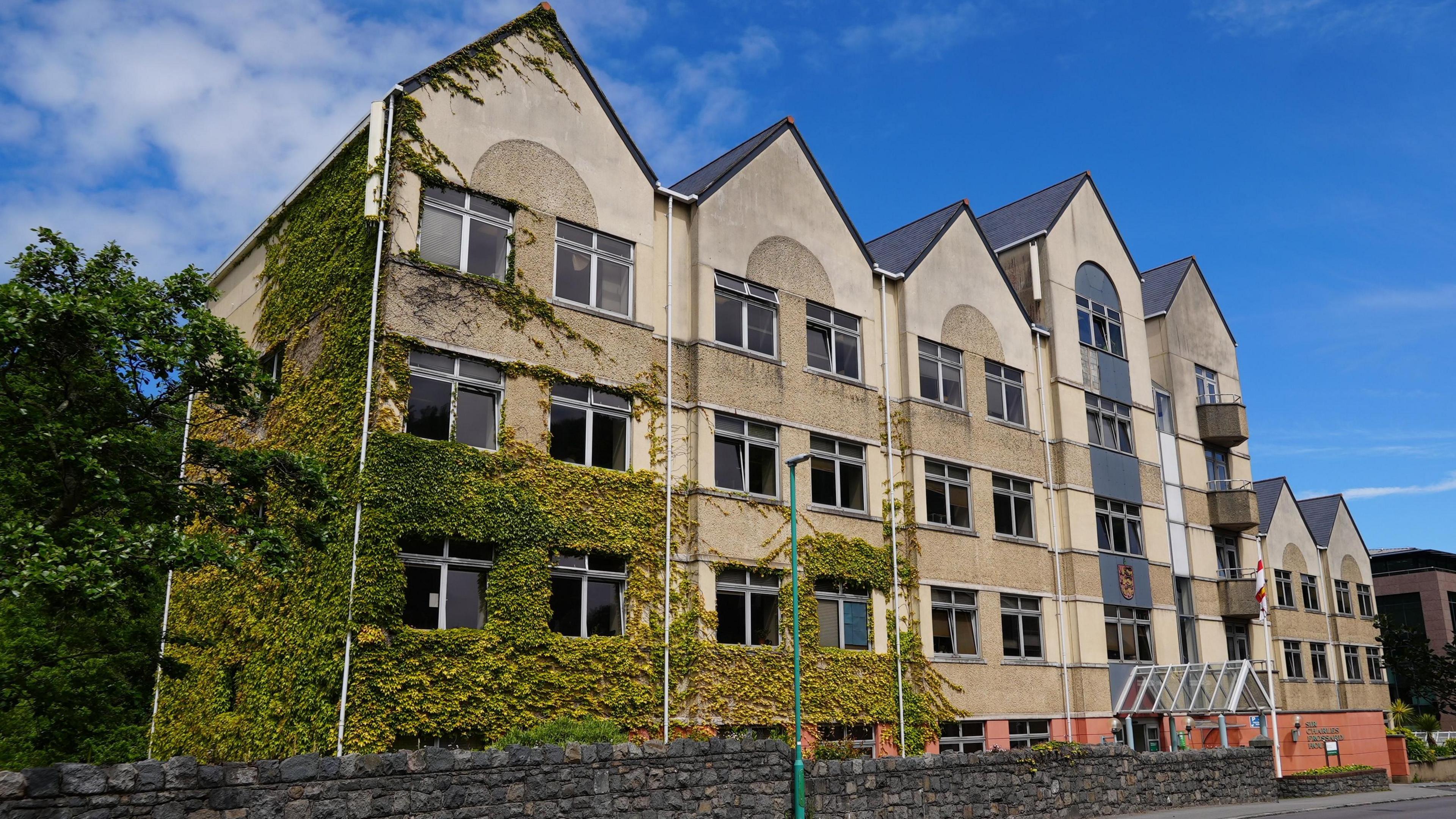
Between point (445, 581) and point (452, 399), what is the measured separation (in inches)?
127

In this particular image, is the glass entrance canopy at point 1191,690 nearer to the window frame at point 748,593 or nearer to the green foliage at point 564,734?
the window frame at point 748,593

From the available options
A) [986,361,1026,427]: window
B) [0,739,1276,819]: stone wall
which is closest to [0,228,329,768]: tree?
[0,739,1276,819]: stone wall

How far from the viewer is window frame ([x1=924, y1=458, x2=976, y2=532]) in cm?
2841

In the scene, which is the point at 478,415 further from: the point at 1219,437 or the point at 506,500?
the point at 1219,437

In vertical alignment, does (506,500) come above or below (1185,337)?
below

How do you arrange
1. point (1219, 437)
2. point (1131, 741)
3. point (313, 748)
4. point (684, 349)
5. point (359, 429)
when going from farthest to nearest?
point (1219, 437), point (1131, 741), point (684, 349), point (359, 429), point (313, 748)

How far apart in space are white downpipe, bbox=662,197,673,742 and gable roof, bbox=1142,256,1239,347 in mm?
21411

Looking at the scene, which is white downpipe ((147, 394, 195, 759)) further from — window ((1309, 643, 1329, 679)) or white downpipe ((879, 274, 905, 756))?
window ((1309, 643, 1329, 679))

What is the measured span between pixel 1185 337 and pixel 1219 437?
3686 millimetres

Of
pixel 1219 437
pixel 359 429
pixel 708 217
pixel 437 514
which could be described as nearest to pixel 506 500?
pixel 437 514

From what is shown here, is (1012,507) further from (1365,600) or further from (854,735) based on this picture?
(1365,600)

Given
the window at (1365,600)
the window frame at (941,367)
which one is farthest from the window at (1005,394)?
the window at (1365,600)

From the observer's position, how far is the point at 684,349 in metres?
24.4

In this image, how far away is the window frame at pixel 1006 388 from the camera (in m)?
31.2
